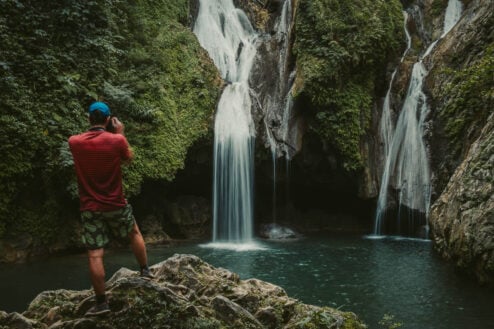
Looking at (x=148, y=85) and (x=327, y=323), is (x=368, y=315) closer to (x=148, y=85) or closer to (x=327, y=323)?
(x=327, y=323)

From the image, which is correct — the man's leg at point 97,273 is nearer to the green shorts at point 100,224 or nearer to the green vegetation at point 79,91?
the green shorts at point 100,224

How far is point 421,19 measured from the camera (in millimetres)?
18594

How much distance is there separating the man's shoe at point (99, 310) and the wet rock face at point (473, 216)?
6482 mm

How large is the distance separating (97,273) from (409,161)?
13.3 m

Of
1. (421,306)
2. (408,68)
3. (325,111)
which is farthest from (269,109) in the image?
(421,306)

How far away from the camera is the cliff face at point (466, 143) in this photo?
26.0 ft

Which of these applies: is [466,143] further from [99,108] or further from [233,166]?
[99,108]

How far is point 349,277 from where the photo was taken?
9.41 m

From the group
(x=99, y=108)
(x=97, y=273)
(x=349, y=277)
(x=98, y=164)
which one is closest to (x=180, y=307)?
(x=97, y=273)

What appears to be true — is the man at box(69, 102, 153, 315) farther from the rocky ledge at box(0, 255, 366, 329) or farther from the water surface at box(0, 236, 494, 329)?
the water surface at box(0, 236, 494, 329)

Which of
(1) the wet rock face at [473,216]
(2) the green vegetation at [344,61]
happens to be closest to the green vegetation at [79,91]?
(2) the green vegetation at [344,61]

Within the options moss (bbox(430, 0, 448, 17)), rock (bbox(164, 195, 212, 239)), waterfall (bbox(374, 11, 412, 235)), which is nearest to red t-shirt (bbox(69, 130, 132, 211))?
rock (bbox(164, 195, 212, 239))

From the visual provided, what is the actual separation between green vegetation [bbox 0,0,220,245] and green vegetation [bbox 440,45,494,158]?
7616 millimetres

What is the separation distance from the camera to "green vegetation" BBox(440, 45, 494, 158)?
1099cm
